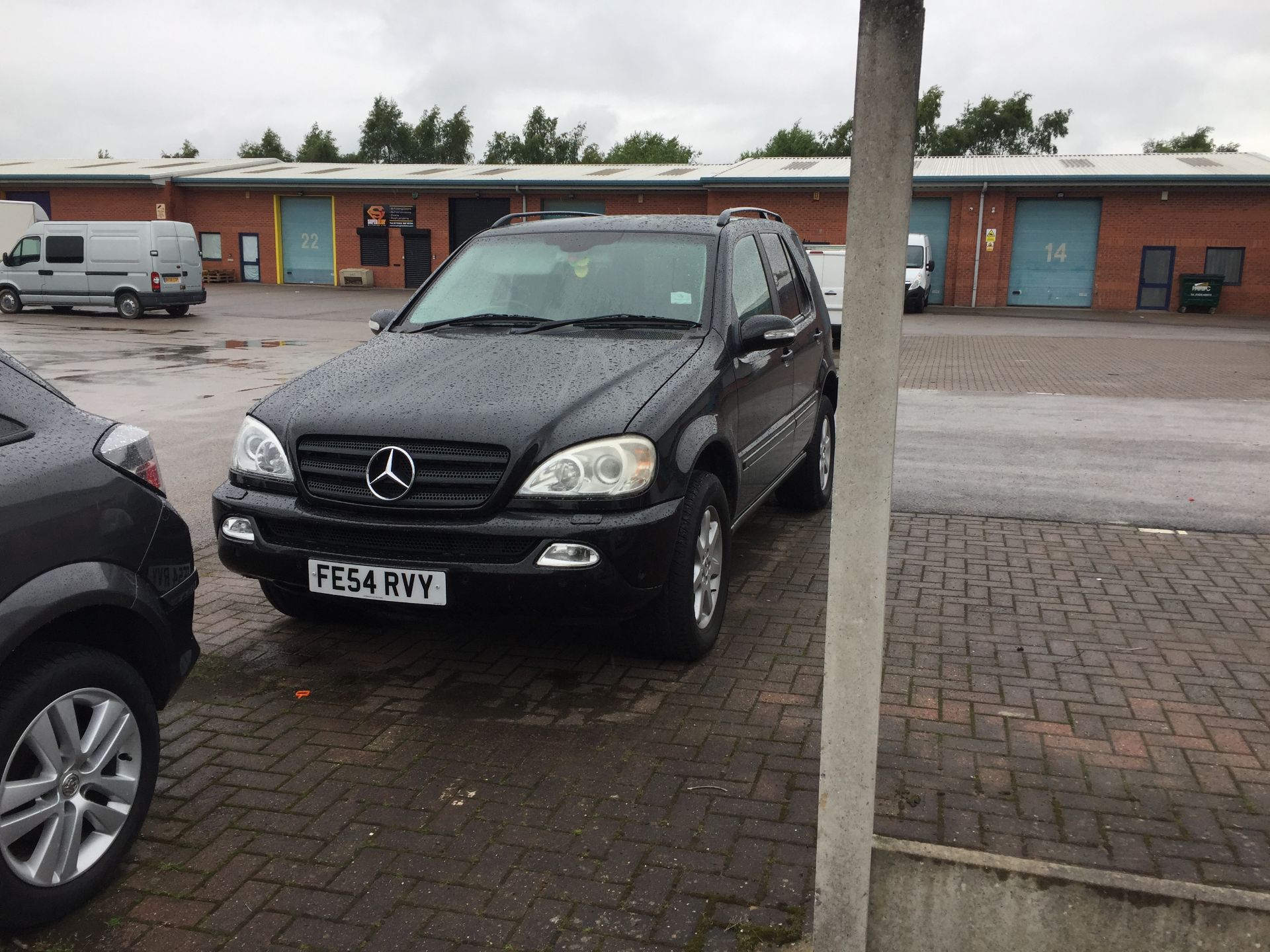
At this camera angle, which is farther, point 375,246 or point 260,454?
point 375,246

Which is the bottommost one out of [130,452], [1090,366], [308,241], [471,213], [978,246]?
[1090,366]

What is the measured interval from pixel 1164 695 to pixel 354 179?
132ft

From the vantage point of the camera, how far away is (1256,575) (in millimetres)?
6004

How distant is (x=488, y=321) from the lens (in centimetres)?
546

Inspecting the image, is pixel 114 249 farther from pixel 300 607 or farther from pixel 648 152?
pixel 648 152

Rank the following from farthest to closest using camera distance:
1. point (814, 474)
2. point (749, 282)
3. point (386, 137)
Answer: point (386, 137) < point (814, 474) < point (749, 282)

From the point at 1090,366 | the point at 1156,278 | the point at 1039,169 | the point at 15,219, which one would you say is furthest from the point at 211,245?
the point at 1090,366

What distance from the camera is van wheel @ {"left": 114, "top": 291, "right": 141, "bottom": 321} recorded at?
1029 inches

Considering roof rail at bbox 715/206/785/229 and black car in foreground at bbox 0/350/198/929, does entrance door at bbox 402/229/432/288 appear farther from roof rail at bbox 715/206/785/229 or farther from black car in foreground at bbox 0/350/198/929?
black car in foreground at bbox 0/350/198/929

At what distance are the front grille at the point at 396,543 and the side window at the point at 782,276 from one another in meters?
2.86

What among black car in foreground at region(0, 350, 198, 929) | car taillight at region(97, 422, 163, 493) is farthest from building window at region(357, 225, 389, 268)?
black car in foreground at region(0, 350, 198, 929)

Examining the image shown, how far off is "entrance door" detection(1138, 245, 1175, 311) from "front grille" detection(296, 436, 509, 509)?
112ft

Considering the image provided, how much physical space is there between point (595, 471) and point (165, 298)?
2488cm

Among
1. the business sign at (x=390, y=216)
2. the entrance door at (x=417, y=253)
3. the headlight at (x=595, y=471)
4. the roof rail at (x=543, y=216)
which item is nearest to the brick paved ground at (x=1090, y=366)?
the roof rail at (x=543, y=216)
